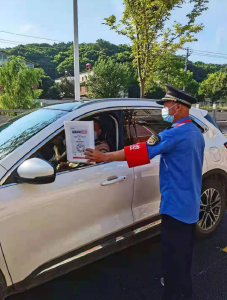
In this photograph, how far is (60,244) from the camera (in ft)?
6.38

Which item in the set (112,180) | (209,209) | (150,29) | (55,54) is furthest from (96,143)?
(55,54)

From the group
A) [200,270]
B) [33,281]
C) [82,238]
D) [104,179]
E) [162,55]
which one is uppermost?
[162,55]

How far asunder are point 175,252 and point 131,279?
31.4 inches

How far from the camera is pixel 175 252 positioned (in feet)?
6.21

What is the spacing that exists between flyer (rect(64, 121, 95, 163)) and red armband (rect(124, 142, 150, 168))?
0.27 metres

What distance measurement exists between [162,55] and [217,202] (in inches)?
402

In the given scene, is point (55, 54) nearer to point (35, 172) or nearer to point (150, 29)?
point (150, 29)

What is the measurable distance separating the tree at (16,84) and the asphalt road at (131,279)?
13487 millimetres

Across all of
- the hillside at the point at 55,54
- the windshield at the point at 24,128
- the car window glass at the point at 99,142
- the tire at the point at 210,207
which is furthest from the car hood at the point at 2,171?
the hillside at the point at 55,54

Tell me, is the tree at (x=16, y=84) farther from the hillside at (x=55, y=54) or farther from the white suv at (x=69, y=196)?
the hillside at (x=55, y=54)

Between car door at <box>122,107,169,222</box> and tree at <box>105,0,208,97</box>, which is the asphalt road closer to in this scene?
car door at <box>122,107,169,222</box>

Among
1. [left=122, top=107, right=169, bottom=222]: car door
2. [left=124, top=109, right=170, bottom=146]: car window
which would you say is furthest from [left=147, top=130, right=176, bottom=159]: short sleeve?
[left=124, top=109, right=170, bottom=146]: car window

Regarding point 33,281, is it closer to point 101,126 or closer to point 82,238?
point 82,238

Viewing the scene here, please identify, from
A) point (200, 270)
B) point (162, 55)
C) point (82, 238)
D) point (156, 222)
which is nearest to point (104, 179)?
point (82, 238)
